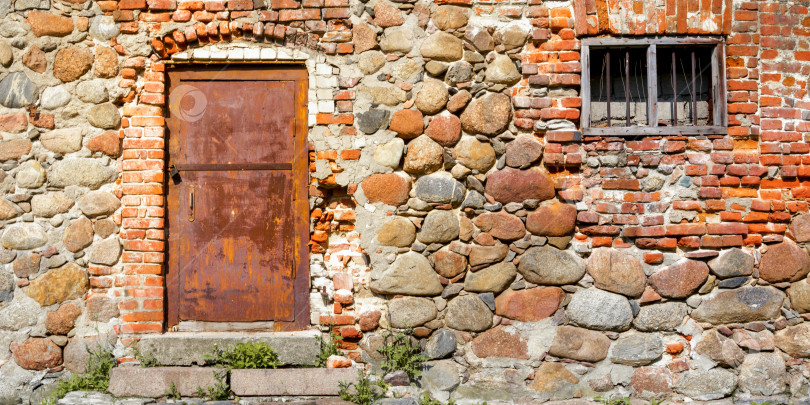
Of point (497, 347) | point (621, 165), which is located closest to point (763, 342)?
point (621, 165)

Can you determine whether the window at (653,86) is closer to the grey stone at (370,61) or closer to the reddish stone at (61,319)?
the grey stone at (370,61)

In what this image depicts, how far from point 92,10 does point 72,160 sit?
1.04m

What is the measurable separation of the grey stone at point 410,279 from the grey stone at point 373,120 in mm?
895

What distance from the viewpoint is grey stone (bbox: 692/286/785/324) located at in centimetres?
365

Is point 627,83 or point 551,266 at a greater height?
point 627,83

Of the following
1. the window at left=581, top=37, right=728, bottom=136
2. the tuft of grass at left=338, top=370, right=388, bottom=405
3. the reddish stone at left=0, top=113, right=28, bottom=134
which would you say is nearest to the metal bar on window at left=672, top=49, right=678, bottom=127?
the window at left=581, top=37, right=728, bottom=136

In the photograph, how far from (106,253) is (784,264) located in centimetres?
454

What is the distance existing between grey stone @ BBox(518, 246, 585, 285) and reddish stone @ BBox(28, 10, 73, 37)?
11.5ft

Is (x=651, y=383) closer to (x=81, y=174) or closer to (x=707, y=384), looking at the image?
(x=707, y=384)

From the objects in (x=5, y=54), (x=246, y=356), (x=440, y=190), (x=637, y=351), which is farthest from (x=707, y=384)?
(x=5, y=54)

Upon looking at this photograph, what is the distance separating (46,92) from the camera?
12.5ft

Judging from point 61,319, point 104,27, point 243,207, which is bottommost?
point 61,319

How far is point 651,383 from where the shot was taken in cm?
362

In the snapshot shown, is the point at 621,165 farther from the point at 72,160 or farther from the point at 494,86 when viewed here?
the point at 72,160
